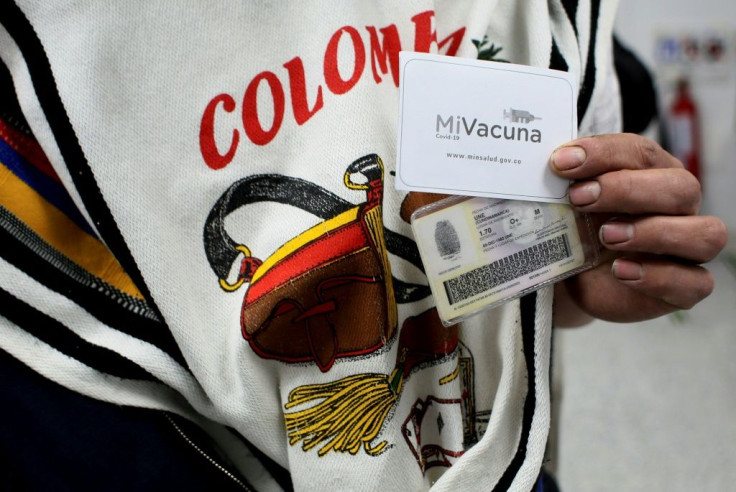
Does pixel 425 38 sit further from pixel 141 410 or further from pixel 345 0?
pixel 141 410

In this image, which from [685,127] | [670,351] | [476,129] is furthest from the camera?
[685,127]

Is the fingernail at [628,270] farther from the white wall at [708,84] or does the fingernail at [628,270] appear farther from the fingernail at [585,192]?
the white wall at [708,84]

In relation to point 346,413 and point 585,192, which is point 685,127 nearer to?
point 585,192

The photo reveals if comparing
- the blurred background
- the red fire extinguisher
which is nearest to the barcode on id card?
the blurred background

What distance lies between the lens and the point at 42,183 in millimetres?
517

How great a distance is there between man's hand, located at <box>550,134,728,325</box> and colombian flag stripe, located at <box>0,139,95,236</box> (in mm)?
427

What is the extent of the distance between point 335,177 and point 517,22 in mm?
269

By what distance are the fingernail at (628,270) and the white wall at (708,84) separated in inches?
81.2

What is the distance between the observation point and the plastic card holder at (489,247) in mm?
487

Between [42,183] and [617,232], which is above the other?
[42,183]

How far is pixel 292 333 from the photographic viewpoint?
20.3 inches

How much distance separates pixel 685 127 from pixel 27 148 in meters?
2.36

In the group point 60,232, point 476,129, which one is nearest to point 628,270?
point 476,129

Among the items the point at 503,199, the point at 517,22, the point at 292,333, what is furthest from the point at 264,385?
the point at 517,22
